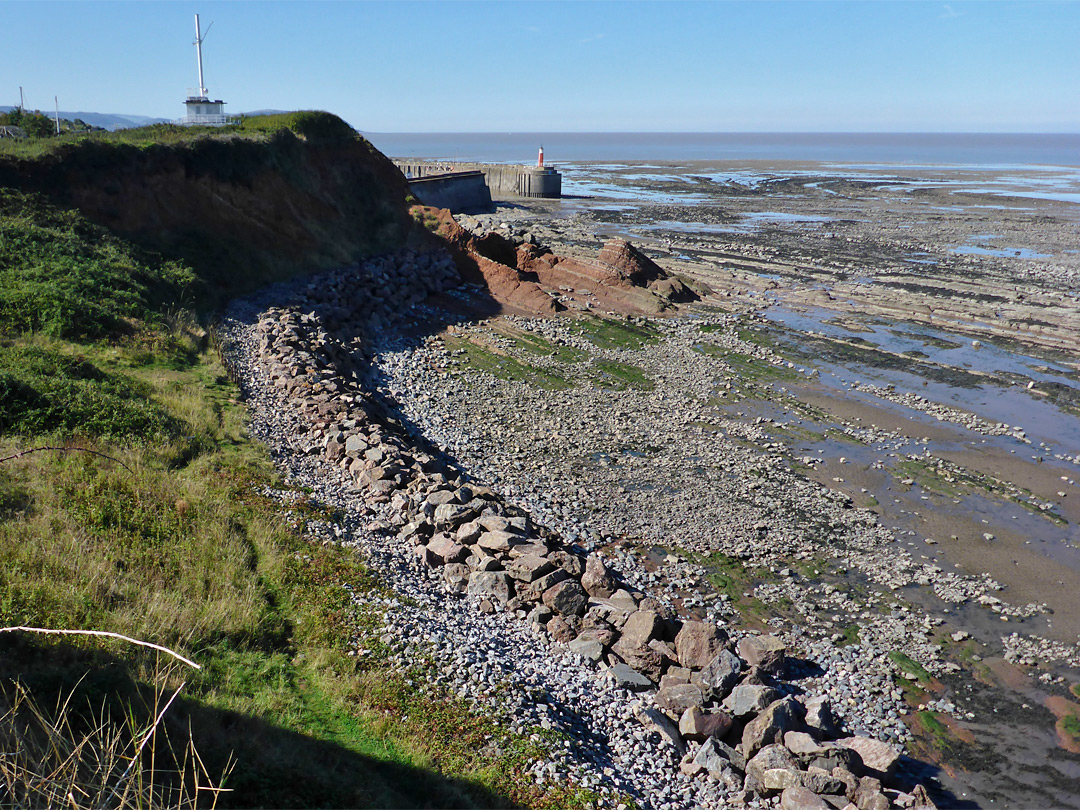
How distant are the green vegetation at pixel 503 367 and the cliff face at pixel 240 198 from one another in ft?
29.6

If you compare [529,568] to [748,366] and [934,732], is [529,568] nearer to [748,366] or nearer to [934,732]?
[934,732]

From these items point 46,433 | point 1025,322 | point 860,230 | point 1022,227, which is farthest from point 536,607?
point 1022,227

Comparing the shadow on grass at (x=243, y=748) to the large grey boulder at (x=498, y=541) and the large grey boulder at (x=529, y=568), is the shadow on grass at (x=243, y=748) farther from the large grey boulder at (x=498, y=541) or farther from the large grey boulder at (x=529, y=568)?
the large grey boulder at (x=498, y=541)

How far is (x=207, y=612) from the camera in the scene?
8.48 meters

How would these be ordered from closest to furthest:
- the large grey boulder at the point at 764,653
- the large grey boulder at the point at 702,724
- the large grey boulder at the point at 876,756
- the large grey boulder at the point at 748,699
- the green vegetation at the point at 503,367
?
1. the large grey boulder at the point at 876,756
2. the large grey boulder at the point at 702,724
3. the large grey boulder at the point at 748,699
4. the large grey boulder at the point at 764,653
5. the green vegetation at the point at 503,367

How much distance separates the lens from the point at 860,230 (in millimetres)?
60219

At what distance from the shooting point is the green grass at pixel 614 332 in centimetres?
2920

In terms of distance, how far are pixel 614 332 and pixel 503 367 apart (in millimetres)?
6990

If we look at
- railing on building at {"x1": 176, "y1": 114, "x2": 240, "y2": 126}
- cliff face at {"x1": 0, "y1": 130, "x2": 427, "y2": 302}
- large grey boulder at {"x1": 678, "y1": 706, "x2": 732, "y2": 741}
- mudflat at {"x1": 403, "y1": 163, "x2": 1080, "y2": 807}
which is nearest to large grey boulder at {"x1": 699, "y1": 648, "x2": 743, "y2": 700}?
large grey boulder at {"x1": 678, "y1": 706, "x2": 732, "y2": 741}

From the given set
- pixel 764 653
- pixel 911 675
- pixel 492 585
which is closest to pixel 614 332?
pixel 492 585

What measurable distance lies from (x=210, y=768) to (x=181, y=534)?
16.9 ft

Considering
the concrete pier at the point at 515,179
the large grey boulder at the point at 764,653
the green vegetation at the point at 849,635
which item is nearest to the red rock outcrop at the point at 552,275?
the green vegetation at the point at 849,635

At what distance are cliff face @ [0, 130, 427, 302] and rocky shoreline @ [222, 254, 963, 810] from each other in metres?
13.9

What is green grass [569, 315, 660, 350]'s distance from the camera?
95.8 feet
